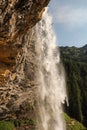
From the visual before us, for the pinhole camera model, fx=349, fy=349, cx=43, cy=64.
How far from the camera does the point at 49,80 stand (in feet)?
263

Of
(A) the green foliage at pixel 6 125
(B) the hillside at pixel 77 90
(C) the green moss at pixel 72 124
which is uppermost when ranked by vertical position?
(B) the hillside at pixel 77 90

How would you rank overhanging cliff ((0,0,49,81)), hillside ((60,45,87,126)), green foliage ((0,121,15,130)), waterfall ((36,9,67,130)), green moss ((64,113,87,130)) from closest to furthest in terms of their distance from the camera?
overhanging cliff ((0,0,49,81)) < green foliage ((0,121,15,130)) < green moss ((64,113,87,130)) < waterfall ((36,9,67,130)) < hillside ((60,45,87,126))

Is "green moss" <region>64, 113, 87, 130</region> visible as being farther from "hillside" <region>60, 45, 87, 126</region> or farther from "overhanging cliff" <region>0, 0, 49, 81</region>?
"overhanging cliff" <region>0, 0, 49, 81</region>

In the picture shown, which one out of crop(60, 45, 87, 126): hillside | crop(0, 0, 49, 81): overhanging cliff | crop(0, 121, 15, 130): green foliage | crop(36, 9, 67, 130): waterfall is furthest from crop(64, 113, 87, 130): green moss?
crop(0, 0, 49, 81): overhanging cliff

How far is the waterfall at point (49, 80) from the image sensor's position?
72.4m

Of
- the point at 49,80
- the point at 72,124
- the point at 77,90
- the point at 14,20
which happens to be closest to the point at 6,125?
the point at 72,124

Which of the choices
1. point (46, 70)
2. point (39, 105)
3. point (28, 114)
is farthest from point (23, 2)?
point (46, 70)

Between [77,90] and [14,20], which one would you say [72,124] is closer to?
[77,90]

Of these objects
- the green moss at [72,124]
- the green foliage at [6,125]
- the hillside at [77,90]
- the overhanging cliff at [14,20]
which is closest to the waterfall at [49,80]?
the green moss at [72,124]

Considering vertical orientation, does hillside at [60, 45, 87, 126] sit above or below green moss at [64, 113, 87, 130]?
above

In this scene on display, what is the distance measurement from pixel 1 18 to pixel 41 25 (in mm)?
68956

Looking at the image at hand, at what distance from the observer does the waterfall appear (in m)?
Answer: 72.4

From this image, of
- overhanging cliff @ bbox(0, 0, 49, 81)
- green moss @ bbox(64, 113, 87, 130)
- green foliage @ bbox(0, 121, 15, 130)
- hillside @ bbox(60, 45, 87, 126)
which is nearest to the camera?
overhanging cliff @ bbox(0, 0, 49, 81)

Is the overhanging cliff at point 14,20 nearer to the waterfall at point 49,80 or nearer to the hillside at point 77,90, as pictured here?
the waterfall at point 49,80
